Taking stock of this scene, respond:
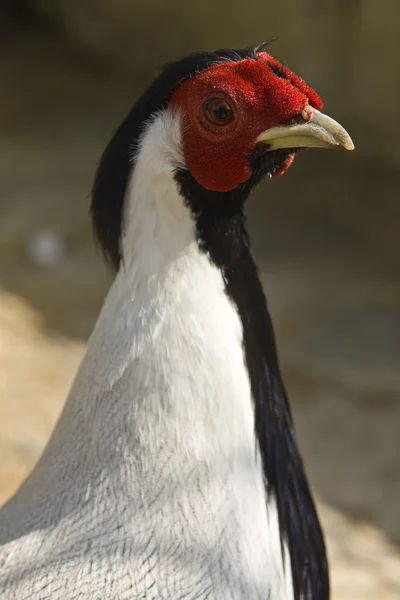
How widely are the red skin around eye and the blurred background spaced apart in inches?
64.7

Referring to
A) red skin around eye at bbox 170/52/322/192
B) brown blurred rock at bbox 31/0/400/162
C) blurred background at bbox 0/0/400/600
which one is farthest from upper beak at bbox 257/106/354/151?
brown blurred rock at bbox 31/0/400/162

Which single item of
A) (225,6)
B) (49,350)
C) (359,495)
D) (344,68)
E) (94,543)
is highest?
(225,6)

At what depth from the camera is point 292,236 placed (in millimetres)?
4363

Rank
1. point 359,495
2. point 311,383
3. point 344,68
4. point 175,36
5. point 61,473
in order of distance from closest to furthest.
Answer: point 61,473 < point 359,495 < point 311,383 < point 344,68 < point 175,36

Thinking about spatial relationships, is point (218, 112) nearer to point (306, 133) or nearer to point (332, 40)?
point (306, 133)

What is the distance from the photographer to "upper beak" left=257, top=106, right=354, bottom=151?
1.61m

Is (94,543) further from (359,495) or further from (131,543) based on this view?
(359,495)

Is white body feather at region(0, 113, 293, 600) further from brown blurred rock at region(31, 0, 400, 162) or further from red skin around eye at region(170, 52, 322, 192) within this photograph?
brown blurred rock at region(31, 0, 400, 162)

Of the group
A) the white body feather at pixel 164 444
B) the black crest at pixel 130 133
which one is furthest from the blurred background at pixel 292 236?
the black crest at pixel 130 133

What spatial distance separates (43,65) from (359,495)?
3924 mm

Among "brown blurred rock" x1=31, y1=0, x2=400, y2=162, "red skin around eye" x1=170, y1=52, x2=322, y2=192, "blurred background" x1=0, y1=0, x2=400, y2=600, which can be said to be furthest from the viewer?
"brown blurred rock" x1=31, y1=0, x2=400, y2=162

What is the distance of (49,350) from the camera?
12.1ft

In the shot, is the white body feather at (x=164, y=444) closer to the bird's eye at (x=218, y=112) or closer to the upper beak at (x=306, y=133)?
the bird's eye at (x=218, y=112)

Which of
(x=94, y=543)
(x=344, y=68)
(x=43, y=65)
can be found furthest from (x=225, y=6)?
(x=94, y=543)
